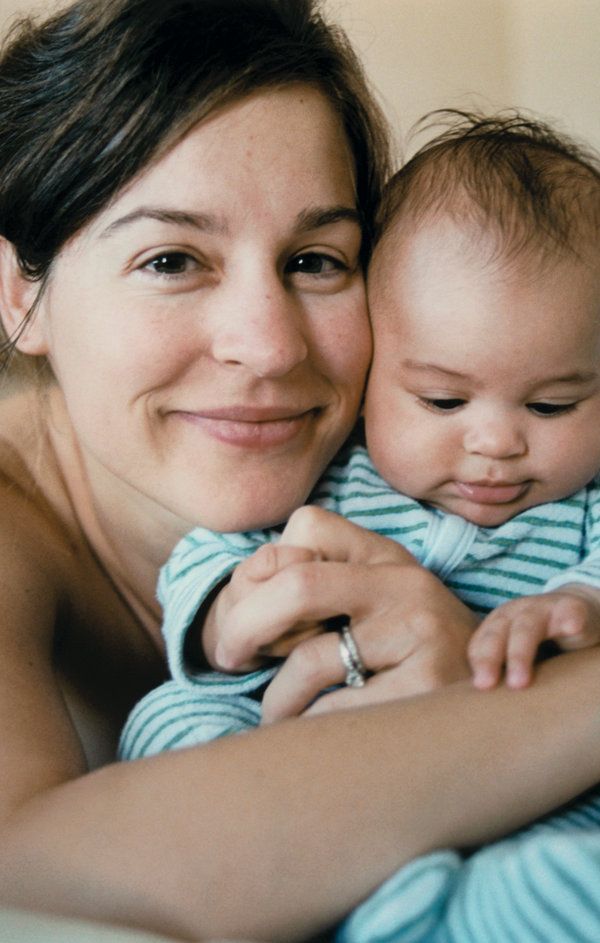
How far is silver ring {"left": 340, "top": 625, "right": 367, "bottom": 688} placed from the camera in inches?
32.8

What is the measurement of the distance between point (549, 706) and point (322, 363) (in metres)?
0.53

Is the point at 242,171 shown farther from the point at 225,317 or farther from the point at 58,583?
the point at 58,583

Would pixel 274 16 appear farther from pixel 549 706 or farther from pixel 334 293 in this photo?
pixel 549 706

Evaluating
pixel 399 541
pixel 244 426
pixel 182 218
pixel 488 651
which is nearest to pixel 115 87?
pixel 182 218

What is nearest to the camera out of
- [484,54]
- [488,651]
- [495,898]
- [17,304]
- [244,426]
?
[495,898]

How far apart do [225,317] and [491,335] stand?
0.33 metres

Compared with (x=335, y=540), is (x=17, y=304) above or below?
above

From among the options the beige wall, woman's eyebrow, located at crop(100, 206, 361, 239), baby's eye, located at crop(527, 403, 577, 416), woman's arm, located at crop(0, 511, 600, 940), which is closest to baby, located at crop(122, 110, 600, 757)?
baby's eye, located at crop(527, 403, 577, 416)

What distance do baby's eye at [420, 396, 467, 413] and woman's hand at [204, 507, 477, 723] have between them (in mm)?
268

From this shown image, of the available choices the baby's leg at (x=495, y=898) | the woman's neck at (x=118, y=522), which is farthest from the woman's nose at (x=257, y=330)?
the baby's leg at (x=495, y=898)

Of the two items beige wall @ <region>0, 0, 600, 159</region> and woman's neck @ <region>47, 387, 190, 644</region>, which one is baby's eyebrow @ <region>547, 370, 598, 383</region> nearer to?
woman's neck @ <region>47, 387, 190, 644</region>

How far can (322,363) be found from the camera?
108 cm

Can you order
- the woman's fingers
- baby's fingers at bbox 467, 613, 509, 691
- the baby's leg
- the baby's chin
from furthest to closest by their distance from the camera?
the baby's chin < the woman's fingers < baby's fingers at bbox 467, 613, 509, 691 < the baby's leg

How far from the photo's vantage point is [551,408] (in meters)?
1.07
